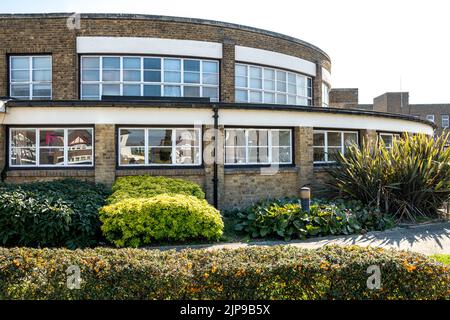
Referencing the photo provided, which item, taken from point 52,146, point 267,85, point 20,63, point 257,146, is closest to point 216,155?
point 257,146

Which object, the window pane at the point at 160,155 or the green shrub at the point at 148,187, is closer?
the green shrub at the point at 148,187

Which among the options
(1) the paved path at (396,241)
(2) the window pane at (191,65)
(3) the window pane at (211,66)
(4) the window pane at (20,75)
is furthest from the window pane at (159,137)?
(4) the window pane at (20,75)

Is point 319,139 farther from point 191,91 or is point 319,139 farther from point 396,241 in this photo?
point 191,91

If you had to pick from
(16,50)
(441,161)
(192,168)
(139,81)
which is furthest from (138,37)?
(441,161)

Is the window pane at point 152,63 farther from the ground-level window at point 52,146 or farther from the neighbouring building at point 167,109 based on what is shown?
the ground-level window at point 52,146

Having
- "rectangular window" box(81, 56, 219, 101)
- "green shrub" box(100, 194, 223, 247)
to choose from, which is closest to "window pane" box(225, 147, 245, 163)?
"green shrub" box(100, 194, 223, 247)

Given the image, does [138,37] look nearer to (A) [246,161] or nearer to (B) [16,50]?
(B) [16,50]

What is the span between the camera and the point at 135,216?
762 centimetres

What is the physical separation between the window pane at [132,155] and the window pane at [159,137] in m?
0.37

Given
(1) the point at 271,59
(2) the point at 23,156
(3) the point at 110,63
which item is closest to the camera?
(2) the point at 23,156

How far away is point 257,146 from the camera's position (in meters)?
11.6

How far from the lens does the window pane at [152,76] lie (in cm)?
1446

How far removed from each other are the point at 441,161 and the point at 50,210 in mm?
10641

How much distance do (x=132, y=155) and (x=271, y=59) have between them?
8.65 meters
